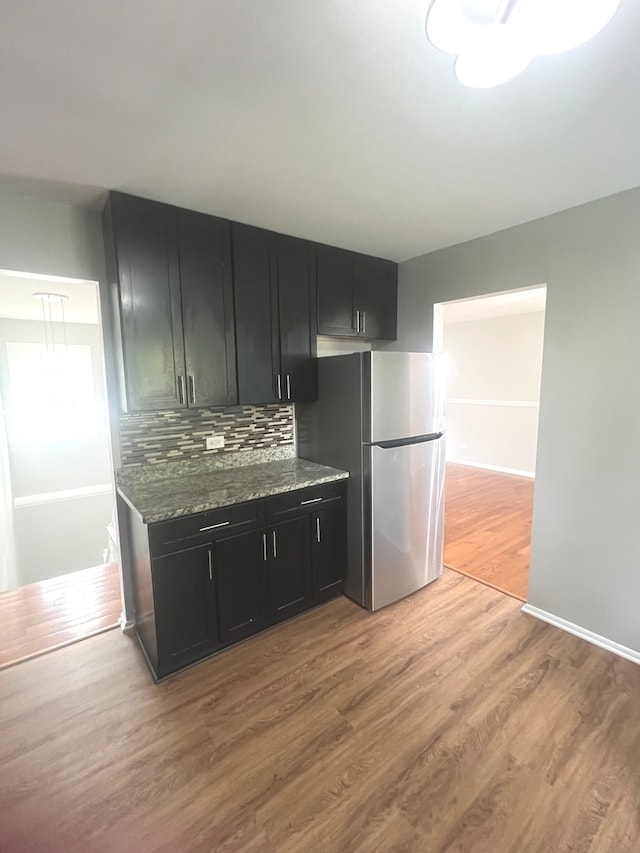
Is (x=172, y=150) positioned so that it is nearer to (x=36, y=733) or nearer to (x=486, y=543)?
(x=36, y=733)

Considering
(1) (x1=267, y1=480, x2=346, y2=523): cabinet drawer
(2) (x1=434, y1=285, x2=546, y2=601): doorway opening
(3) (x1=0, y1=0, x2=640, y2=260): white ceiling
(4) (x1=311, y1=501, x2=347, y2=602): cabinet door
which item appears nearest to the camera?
(3) (x1=0, y1=0, x2=640, y2=260): white ceiling

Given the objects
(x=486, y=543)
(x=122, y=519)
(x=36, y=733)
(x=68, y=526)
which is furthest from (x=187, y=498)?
(x=68, y=526)

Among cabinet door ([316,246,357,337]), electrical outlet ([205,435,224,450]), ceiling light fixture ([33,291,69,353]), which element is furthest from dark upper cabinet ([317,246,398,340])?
ceiling light fixture ([33,291,69,353])

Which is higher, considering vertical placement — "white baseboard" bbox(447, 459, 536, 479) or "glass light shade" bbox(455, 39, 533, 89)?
"glass light shade" bbox(455, 39, 533, 89)

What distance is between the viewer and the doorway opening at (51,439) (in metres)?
4.66

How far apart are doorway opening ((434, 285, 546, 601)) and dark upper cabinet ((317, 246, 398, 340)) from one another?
122 centimetres

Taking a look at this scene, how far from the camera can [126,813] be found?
1.40 meters

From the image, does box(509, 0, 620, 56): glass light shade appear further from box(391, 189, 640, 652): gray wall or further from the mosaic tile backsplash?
the mosaic tile backsplash

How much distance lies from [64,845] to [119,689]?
678mm

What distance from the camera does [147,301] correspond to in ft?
6.87

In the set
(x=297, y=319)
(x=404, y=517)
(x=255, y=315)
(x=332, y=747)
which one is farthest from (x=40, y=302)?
(x=332, y=747)

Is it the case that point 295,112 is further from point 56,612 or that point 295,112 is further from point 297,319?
point 56,612

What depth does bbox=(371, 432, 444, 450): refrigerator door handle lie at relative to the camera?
2459 mm

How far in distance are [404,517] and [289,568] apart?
85 centimetres
